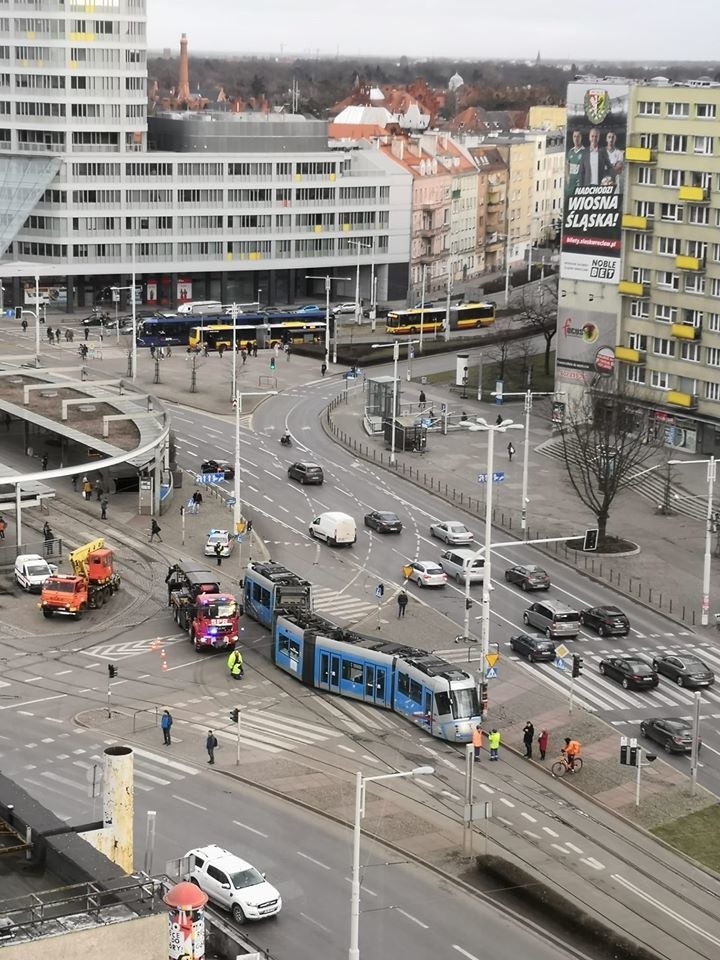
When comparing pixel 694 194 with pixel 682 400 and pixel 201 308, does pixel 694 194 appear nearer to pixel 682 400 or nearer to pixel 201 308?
pixel 682 400

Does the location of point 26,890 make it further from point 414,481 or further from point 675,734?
point 414,481

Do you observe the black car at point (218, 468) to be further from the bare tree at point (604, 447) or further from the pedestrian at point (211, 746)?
the pedestrian at point (211, 746)

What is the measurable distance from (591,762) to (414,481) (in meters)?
51.3

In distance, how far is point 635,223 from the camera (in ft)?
442

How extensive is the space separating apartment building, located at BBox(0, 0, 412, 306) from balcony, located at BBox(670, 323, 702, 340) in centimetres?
5818

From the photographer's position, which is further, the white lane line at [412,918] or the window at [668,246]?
the window at [668,246]

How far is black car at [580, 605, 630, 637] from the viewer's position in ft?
290

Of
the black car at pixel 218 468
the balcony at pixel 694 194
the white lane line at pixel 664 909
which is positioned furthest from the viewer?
the balcony at pixel 694 194

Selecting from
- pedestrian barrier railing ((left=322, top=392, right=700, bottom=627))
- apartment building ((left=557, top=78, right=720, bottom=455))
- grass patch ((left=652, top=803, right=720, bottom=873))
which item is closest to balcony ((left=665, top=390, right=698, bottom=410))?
apartment building ((left=557, top=78, right=720, bottom=455))

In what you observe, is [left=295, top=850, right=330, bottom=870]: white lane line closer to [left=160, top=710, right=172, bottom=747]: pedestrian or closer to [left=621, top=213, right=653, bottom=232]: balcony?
[left=160, top=710, right=172, bottom=747]: pedestrian

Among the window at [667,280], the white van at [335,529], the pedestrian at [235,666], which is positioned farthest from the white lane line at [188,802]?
the window at [667,280]

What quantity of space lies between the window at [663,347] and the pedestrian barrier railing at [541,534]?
21.4m

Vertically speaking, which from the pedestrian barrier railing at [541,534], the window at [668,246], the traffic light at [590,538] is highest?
the window at [668,246]

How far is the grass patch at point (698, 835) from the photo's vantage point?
63.2 meters
